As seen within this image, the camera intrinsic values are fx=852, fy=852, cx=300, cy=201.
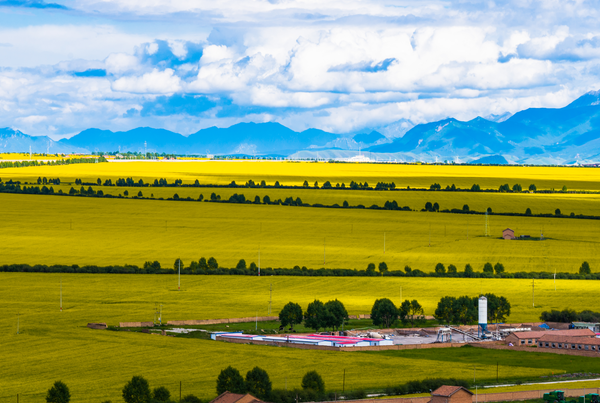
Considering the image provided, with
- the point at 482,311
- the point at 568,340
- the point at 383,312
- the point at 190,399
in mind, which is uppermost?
the point at 482,311

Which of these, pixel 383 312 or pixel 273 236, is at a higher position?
pixel 273 236

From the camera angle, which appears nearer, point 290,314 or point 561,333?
point 561,333

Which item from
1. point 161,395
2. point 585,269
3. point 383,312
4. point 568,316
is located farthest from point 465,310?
point 161,395

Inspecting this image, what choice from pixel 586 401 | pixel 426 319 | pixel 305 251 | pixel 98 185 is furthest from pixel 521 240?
pixel 98 185

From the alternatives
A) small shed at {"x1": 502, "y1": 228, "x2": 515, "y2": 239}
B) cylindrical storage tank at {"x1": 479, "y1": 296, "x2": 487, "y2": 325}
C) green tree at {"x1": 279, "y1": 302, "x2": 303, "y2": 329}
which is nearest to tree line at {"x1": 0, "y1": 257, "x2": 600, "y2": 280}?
green tree at {"x1": 279, "y1": 302, "x2": 303, "y2": 329}

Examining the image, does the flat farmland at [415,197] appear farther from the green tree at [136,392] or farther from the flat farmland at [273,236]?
the green tree at [136,392]

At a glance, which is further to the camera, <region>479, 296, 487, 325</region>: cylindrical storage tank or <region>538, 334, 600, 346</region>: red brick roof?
<region>479, 296, 487, 325</region>: cylindrical storage tank

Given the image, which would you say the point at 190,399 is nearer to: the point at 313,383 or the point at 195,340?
the point at 313,383

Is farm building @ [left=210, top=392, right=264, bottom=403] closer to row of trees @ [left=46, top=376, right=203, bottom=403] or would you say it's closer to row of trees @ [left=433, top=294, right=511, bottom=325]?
row of trees @ [left=46, top=376, right=203, bottom=403]
